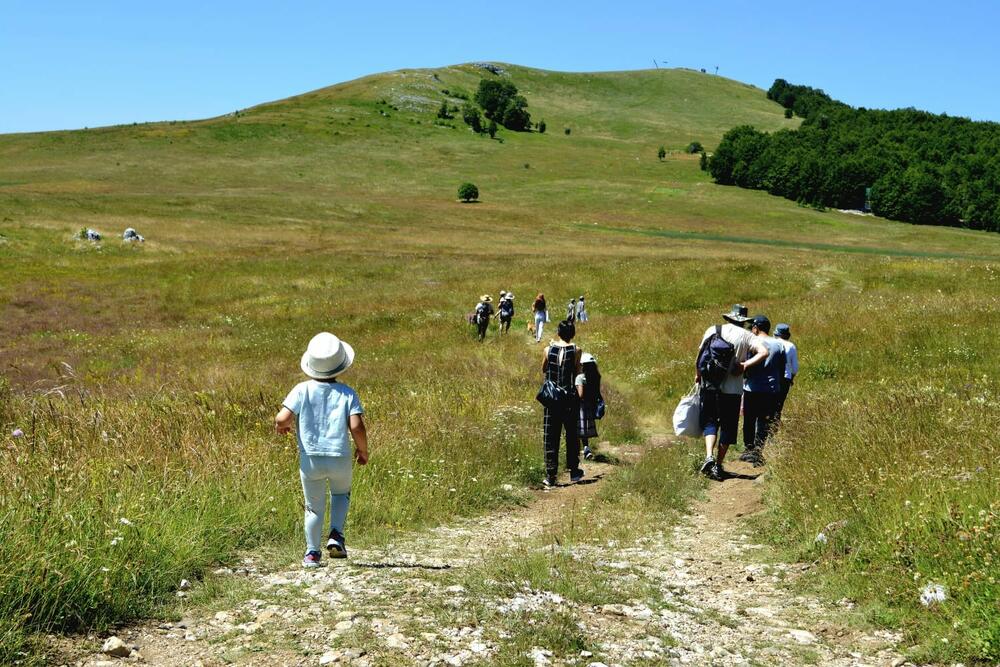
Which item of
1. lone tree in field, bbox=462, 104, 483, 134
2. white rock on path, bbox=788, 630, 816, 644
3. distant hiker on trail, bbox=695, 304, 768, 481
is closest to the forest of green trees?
lone tree in field, bbox=462, 104, 483, 134

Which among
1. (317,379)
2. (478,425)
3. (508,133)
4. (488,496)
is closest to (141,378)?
(478,425)

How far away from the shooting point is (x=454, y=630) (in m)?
4.85

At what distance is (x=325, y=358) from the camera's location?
6371 millimetres

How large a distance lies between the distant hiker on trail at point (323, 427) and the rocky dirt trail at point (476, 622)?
45 cm

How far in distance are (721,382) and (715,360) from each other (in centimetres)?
38

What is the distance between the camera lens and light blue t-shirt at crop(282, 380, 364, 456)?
20.9ft

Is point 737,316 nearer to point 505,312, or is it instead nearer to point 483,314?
point 483,314

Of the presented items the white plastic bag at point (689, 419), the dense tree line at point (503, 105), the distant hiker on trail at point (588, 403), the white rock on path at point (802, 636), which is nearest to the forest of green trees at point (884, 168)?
the dense tree line at point (503, 105)

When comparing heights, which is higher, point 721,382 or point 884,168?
point 884,168

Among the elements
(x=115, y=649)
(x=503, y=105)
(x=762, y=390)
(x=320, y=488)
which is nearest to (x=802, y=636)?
(x=320, y=488)

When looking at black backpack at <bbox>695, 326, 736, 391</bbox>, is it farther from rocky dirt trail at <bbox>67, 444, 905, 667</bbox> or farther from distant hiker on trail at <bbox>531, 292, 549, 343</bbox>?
distant hiker on trail at <bbox>531, 292, 549, 343</bbox>

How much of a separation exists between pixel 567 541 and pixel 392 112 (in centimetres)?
17054

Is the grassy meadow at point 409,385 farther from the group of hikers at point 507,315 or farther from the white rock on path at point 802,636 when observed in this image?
the group of hikers at point 507,315

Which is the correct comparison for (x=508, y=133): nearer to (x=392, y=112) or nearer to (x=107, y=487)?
(x=392, y=112)
